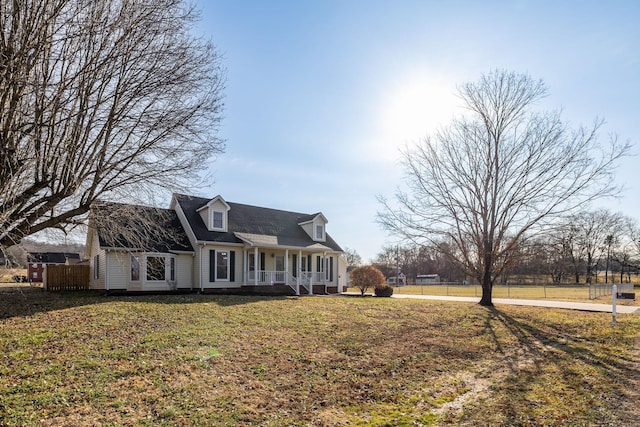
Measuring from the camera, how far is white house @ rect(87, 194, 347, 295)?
20.0 meters

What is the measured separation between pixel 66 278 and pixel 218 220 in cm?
847

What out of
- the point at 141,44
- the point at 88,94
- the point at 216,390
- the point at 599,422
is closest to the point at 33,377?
the point at 216,390

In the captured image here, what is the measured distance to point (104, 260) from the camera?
1947cm

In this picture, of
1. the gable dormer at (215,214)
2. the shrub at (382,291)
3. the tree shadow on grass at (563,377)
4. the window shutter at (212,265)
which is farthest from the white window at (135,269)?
the tree shadow on grass at (563,377)

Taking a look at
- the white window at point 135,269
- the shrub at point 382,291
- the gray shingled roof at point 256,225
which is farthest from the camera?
the shrub at point 382,291

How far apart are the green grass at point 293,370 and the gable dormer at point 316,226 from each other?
15211 millimetres

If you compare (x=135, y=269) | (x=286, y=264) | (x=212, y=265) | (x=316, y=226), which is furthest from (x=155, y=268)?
(x=316, y=226)

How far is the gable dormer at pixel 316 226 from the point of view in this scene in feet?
95.3

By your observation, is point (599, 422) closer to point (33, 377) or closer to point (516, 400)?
point (516, 400)

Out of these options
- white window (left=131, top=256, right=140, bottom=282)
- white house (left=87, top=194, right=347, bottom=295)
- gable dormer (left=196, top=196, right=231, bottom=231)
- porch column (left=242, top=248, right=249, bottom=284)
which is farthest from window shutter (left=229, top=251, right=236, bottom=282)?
white window (left=131, top=256, right=140, bottom=282)

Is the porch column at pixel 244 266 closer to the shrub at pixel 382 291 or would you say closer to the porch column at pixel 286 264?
the porch column at pixel 286 264

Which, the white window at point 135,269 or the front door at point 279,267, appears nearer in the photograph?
the white window at point 135,269

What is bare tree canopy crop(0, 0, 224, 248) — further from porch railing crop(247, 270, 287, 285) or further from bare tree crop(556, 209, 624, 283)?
bare tree crop(556, 209, 624, 283)

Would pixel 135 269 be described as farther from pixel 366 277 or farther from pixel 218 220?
pixel 366 277
